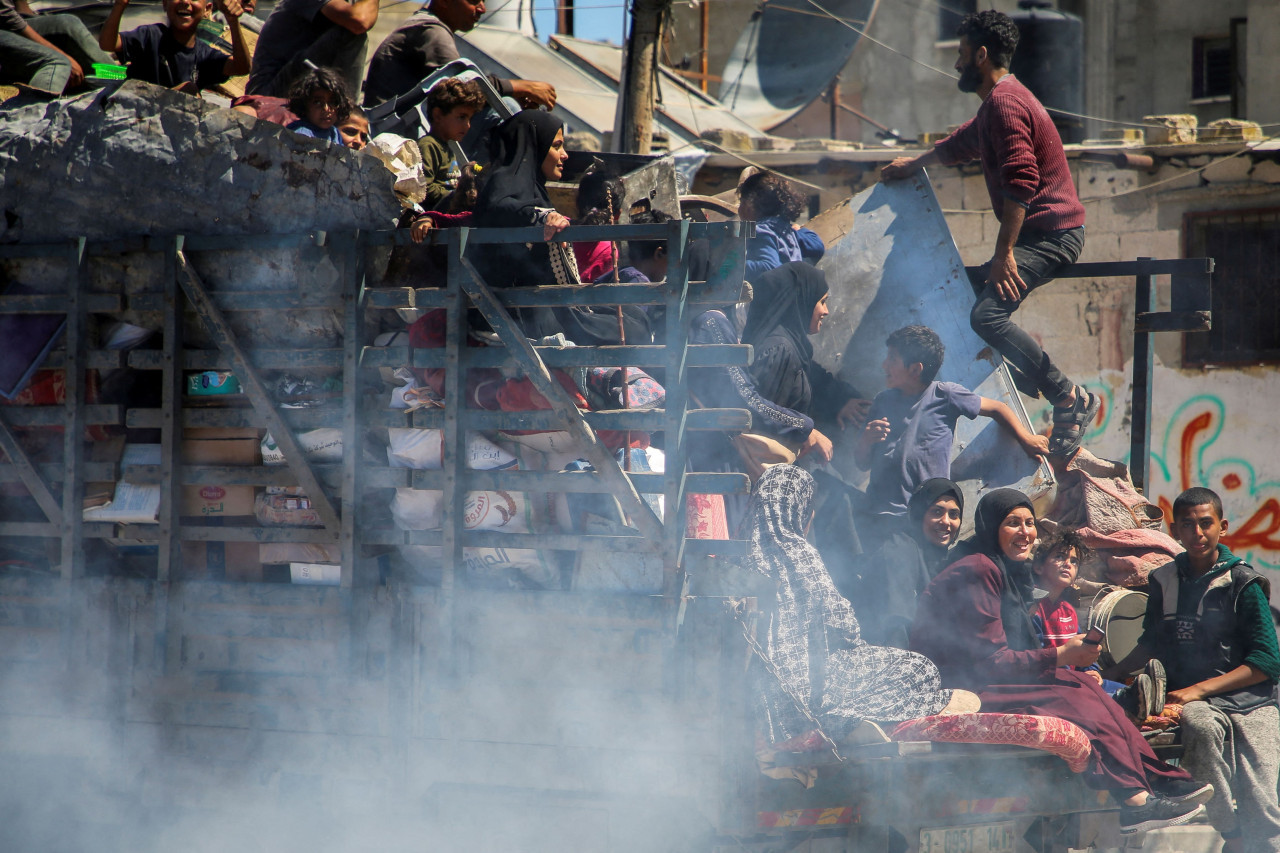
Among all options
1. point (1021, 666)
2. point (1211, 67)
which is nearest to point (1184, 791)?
point (1021, 666)

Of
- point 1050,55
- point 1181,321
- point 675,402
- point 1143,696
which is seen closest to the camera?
point 675,402

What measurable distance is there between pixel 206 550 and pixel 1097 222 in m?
7.93

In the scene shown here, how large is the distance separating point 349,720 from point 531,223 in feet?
5.40

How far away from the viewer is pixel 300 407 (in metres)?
3.13

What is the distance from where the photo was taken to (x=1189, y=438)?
29.5 feet

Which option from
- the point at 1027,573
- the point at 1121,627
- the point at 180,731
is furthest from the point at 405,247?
the point at 1121,627

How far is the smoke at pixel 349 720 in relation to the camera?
2.88m

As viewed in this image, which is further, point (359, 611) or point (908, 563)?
point (908, 563)

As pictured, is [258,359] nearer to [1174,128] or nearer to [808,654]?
[808,654]

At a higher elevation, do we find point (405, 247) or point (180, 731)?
point (405, 247)

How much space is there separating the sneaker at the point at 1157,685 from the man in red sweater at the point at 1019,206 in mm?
953

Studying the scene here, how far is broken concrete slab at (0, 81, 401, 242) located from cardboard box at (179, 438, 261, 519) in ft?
2.16

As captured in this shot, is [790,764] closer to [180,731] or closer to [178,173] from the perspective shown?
[180,731]

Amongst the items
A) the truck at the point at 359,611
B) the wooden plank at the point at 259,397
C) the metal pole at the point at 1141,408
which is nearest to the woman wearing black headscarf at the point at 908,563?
the truck at the point at 359,611
